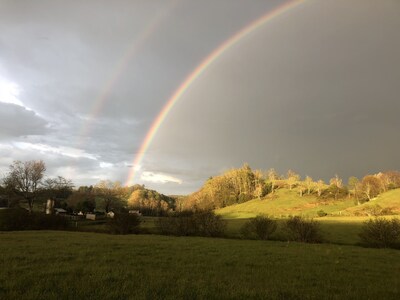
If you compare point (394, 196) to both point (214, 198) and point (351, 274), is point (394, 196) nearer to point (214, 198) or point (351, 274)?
point (214, 198)

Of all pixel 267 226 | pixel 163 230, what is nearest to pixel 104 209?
pixel 163 230

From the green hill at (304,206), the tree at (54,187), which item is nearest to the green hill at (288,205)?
the green hill at (304,206)

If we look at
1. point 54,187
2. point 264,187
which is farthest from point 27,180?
point 264,187

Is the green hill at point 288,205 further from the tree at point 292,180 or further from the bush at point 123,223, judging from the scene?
the bush at point 123,223

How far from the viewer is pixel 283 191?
172250 mm

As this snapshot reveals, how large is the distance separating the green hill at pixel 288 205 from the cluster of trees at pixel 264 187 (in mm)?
7184

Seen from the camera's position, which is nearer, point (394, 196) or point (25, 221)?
point (25, 221)

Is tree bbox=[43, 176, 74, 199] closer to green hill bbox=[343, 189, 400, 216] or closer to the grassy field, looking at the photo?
the grassy field

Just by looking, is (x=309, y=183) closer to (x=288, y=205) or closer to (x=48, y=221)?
(x=288, y=205)

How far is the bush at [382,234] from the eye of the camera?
2969cm

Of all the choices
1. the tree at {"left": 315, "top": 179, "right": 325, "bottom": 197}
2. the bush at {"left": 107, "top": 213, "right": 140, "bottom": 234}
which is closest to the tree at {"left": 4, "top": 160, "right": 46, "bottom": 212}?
the bush at {"left": 107, "top": 213, "right": 140, "bottom": 234}

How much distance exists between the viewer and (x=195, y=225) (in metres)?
A: 40.7

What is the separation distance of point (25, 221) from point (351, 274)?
1742 inches

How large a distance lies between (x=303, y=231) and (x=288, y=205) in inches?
4217
